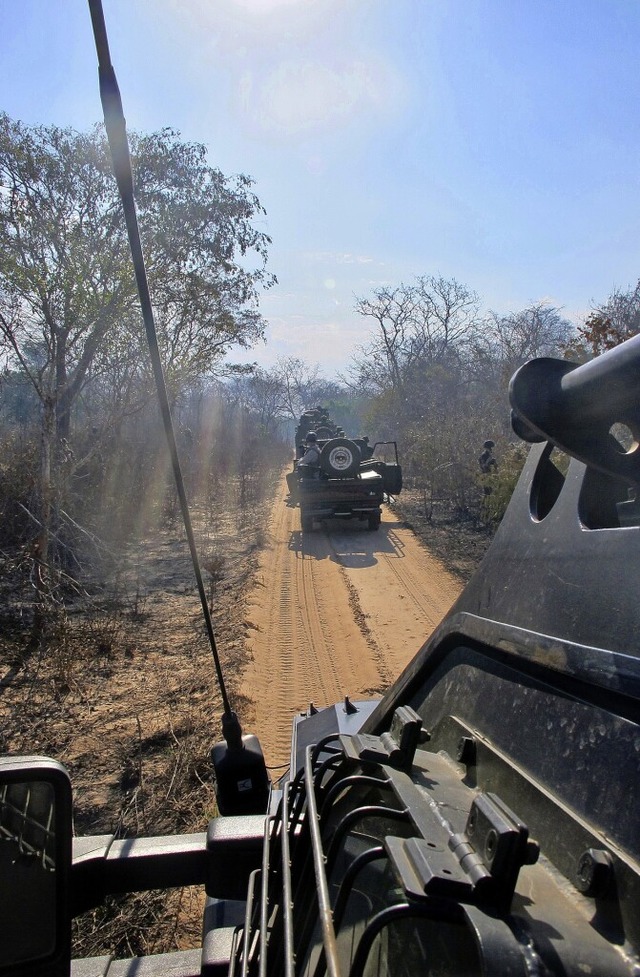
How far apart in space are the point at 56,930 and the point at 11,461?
1040 centimetres

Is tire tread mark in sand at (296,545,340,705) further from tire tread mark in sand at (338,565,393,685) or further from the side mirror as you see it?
the side mirror

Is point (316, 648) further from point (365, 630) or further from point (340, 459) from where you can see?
point (340, 459)

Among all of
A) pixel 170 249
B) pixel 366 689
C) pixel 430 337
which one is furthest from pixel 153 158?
pixel 430 337

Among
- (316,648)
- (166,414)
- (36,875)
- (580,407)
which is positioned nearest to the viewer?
(580,407)

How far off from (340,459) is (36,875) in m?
13.0

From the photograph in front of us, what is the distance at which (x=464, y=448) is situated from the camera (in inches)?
665

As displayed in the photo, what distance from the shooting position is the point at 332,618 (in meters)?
8.23

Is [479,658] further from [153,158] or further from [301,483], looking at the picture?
[153,158]

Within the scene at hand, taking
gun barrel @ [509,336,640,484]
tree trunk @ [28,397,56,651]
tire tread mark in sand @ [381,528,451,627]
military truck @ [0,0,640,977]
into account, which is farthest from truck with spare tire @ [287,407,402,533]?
gun barrel @ [509,336,640,484]

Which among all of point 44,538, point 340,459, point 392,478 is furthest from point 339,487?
point 44,538

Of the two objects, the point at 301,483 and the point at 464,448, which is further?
the point at 464,448

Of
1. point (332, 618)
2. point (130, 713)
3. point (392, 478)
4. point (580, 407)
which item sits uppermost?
point (580, 407)

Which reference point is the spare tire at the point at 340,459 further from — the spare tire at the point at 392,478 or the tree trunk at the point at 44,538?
the tree trunk at the point at 44,538

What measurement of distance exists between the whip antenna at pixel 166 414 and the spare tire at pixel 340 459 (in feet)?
39.7
